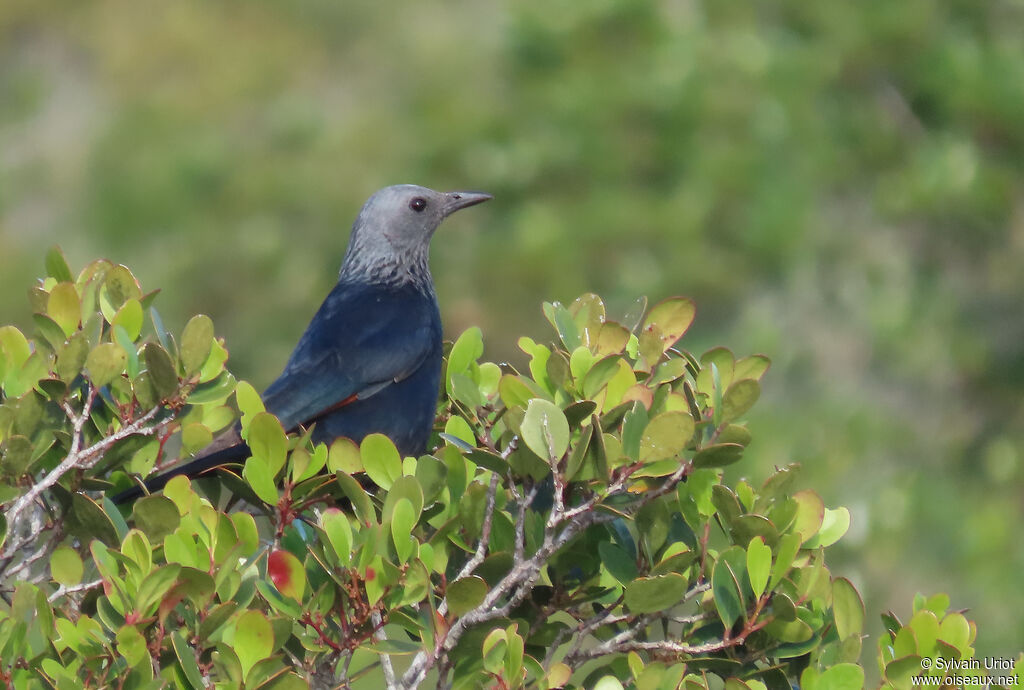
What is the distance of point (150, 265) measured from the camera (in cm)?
1105

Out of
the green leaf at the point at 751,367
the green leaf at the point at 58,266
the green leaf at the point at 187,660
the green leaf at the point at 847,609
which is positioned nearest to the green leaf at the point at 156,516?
the green leaf at the point at 187,660

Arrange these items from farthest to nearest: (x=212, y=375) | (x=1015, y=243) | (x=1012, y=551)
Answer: (x=1015, y=243), (x=1012, y=551), (x=212, y=375)

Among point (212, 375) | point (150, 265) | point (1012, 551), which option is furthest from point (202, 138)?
point (212, 375)

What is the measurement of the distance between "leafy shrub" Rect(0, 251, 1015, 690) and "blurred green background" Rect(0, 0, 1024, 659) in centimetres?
471

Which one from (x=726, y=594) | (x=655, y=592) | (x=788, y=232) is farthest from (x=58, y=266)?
(x=788, y=232)

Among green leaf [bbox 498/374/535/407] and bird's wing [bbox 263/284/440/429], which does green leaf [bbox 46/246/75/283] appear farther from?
green leaf [bbox 498/374/535/407]

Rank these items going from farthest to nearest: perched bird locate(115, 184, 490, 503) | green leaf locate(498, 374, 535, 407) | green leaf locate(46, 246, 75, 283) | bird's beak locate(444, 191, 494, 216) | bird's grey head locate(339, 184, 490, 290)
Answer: bird's beak locate(444, 191, 494, 216) < bird's grey head locate(339, 184, 490, 290) < perched bird locate(115, 184, 490, 503) < green leaf locate(46, 246, 75, 283) < green leaf locate(498, 374, 535, 407)

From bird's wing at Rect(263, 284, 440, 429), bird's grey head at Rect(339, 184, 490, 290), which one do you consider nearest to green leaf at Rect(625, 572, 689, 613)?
bird's wing at Rect(263, 284, 440, 429)

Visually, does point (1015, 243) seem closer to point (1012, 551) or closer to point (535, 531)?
point (1012, 551)

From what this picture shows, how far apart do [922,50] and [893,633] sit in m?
7.31

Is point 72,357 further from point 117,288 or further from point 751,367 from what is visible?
point 751,367

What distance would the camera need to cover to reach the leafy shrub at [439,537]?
88.4 inches

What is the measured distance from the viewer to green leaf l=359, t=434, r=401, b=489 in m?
2.50

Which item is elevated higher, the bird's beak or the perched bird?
the bird's beak
